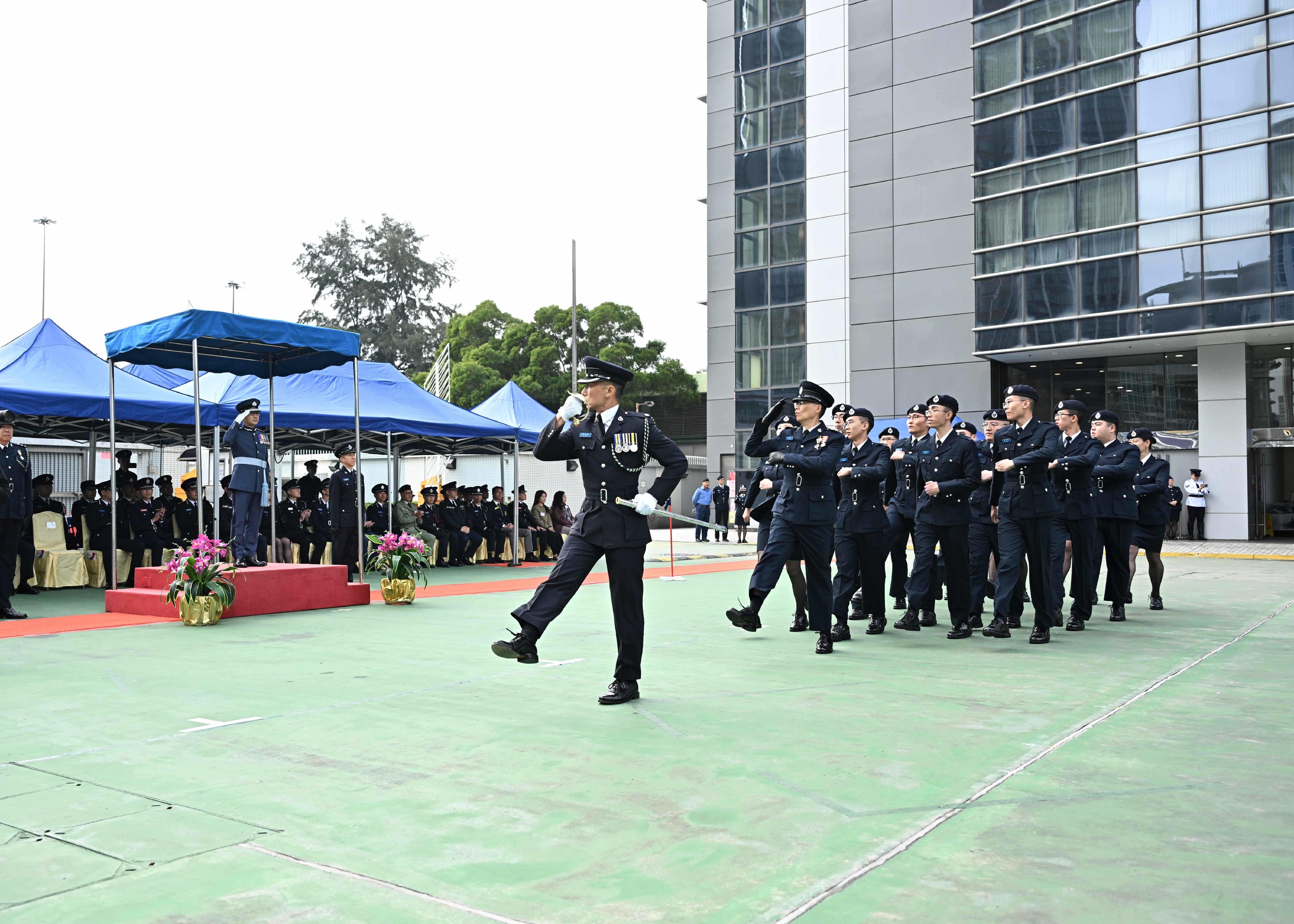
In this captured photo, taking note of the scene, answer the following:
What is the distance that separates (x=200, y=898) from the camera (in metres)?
3.05

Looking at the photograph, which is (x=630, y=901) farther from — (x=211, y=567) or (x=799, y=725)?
(x=211, y=567)

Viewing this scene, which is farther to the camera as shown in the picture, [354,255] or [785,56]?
[354,255]

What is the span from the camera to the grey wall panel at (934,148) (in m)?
31.3

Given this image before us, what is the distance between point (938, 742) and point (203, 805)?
3122 mm

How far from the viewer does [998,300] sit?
94.5 feet

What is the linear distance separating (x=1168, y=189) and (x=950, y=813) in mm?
25457

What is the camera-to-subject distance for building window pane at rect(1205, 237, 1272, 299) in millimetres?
23953

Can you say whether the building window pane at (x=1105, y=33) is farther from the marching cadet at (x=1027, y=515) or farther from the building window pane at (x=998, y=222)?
the marching cadet at (x=1027, y=515)

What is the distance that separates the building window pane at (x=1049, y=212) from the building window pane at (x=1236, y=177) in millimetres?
3285

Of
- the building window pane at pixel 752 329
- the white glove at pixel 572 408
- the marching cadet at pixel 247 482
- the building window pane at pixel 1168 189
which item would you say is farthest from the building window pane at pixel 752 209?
the white glove at pixel 572 408

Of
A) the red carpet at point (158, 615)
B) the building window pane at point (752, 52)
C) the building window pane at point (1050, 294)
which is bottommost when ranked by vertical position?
the red carpet at point (158, 615)

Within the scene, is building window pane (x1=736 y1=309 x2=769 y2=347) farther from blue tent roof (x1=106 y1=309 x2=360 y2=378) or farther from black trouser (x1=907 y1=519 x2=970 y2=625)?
black trouser (x1=907 y1=519 x2=970 y2=625)

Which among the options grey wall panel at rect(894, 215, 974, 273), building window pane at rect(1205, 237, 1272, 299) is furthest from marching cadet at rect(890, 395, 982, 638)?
grey wall panel at rect(894, 215, 974, 273)

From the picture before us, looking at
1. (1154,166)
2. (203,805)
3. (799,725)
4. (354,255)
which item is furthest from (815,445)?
(354,255)
